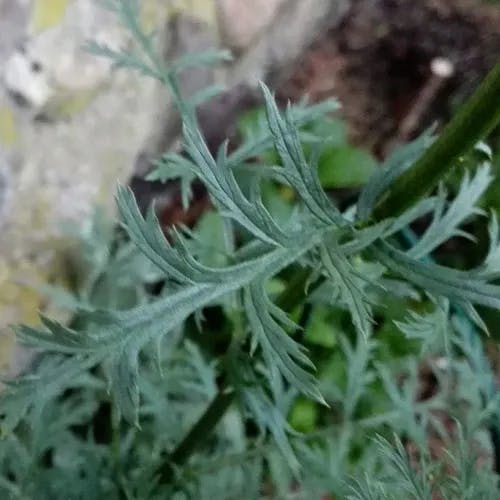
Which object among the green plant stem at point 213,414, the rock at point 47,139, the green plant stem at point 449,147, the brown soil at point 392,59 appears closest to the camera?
the green plant stem at point 449,147

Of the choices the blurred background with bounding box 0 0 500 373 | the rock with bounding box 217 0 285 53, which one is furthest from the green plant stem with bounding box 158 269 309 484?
the rock with bounding box 217 0 285 53

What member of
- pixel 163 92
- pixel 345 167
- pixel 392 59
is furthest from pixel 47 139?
pixel 392 59

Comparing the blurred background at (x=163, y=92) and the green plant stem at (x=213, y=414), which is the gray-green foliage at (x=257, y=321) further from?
the blurred background at (x=163, y=92)

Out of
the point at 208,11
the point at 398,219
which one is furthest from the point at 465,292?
the point at 208,11

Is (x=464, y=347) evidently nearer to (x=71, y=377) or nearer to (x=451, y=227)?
(x=451, y=227)

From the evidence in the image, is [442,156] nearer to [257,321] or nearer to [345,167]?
[257,321]

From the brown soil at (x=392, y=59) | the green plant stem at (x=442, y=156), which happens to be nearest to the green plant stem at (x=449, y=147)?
the green plant stem at (x=442, y=156)
